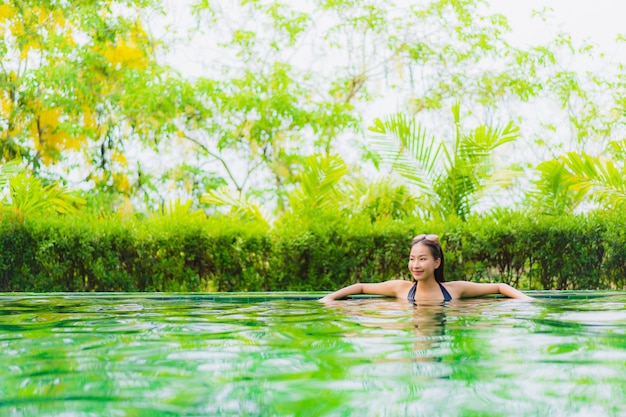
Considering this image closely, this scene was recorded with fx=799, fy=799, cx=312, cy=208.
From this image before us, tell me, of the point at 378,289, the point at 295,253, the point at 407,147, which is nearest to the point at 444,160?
the point at 407,147

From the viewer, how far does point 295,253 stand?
8891mm

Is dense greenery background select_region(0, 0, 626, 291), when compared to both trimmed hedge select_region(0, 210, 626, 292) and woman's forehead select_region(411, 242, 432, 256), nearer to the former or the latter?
trimmed hedge select_region(0, 210, 626, 292)

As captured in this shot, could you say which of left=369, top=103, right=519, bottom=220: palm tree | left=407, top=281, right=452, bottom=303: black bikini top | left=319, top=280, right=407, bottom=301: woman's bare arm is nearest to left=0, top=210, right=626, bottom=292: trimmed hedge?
left=369, top=103, right=519, bottom=220: palm tree

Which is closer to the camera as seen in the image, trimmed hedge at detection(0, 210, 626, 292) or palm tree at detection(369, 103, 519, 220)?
trimmed hedge at detection(0, 210, 626, 292)

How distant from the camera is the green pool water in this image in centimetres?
223

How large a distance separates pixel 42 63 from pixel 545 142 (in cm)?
1211

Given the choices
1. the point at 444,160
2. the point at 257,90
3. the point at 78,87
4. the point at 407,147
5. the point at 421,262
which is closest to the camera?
the point at 421,262

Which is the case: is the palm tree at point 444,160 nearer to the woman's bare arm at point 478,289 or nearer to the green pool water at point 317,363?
the woman's bare arm at point 478,289

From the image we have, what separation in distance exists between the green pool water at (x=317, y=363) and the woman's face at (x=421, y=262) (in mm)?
654

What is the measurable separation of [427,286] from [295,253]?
2.92 metres

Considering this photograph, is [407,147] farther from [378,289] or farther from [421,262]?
[421,262]

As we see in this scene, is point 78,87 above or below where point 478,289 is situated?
above

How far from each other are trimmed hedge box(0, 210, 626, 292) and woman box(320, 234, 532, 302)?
2193 millimetres

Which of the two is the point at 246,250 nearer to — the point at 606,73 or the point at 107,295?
the point at 107,295
